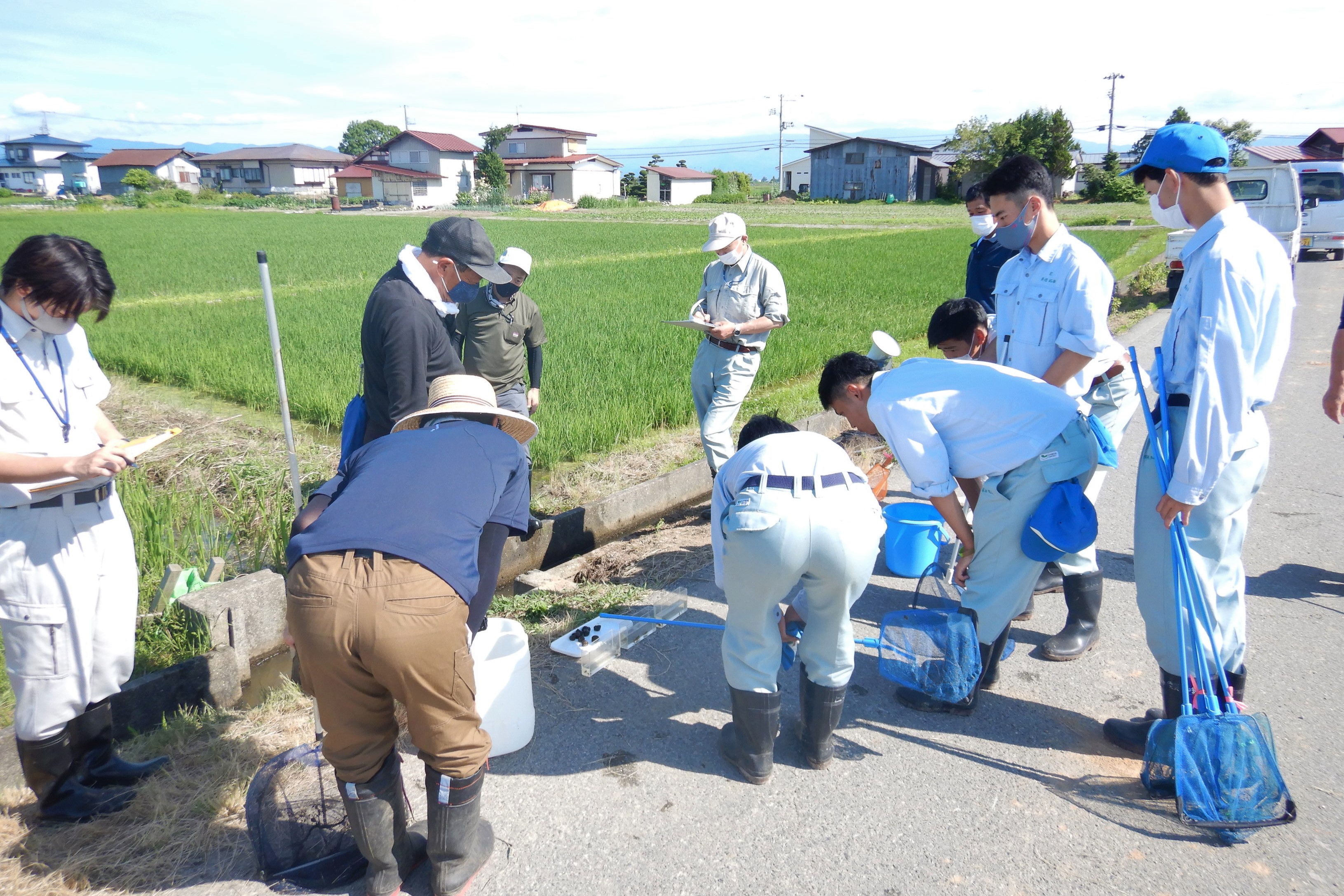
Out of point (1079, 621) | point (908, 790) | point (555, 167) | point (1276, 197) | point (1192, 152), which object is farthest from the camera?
point (555, 167)

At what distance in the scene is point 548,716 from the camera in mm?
3141

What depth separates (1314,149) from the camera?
41344 mm

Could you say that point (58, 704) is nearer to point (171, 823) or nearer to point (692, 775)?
point (171, 823)

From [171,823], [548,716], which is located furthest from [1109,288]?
[171,823]

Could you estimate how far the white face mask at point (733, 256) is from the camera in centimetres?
502

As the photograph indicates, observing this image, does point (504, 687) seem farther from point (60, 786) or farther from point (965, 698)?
point (965, 698)

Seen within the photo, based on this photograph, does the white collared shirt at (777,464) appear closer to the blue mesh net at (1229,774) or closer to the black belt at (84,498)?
the blue mesh net at (1229,774)

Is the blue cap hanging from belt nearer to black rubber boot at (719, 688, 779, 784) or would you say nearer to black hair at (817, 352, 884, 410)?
black hair at (817, 352, 884, 410)

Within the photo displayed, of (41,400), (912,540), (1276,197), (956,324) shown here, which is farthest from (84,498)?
(1276,197)

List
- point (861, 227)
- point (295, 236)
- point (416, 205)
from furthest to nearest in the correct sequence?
point (416, 205)
point (861, 227)
point (295, 236)

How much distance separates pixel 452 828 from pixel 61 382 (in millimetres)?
1801

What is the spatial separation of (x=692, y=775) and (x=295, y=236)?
97.6ft

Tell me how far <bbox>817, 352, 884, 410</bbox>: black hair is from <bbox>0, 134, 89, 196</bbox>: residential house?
329 feet

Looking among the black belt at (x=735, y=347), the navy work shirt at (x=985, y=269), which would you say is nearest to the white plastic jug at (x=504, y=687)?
the black belt at (x=735, y=347)
